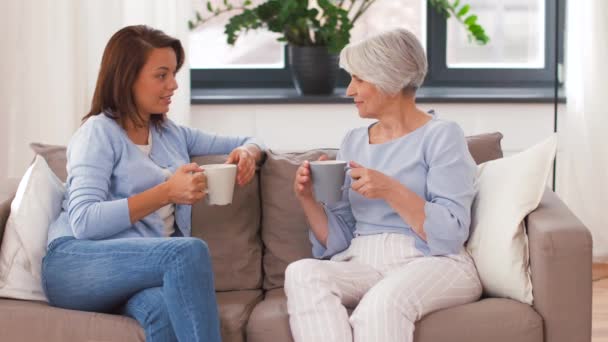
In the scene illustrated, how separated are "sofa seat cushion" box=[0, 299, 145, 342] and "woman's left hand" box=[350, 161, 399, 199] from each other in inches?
23.9

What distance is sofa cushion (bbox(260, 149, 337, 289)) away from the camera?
2.79 m

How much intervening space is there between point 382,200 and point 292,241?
13.4 inches

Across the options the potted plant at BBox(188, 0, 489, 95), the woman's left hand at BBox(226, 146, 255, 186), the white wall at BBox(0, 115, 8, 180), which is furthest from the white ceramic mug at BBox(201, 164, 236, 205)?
the white wall at BBox(0, 115, 8, 180)

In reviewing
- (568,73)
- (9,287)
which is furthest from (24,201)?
(568,73)

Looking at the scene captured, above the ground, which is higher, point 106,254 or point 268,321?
point 106,254

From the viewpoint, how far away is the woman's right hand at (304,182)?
2.49 metres

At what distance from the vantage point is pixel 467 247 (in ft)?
8.53

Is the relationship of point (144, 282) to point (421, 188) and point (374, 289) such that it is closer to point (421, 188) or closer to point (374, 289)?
point (374, 289)

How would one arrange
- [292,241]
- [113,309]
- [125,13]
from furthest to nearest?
[125,13] → [292,241] → [113,309]

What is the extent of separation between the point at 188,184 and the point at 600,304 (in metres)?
1.87

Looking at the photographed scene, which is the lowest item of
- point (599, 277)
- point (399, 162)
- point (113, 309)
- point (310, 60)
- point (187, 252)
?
point (599, 277)

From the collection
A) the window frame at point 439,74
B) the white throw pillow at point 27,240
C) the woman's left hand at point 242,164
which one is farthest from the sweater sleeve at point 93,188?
the window frame at point 439,74

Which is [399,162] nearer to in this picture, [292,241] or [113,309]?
[292,241]

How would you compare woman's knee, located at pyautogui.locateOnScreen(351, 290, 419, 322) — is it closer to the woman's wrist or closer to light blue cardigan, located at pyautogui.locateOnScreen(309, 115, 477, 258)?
light blue cardigan, located at pyautogui.locateOnScreen(309, 115, 477, 258)
